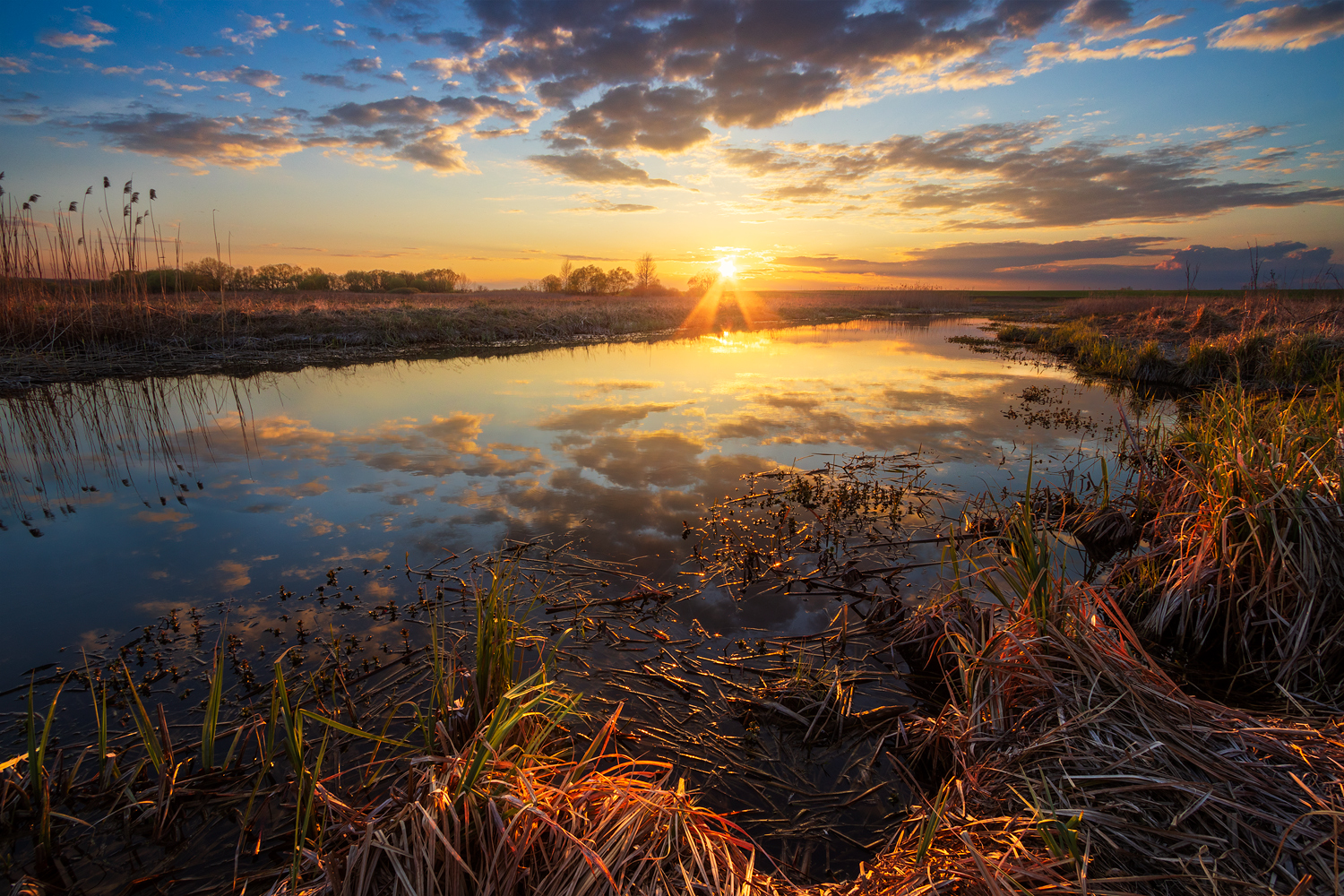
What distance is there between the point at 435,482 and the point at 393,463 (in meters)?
1.28

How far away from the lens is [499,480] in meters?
7.60

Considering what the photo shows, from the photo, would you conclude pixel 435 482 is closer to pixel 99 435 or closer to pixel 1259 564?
pixel 99 435

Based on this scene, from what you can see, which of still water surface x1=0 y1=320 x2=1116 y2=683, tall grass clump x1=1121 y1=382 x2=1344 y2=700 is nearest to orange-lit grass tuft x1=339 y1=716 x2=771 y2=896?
still water surface x1=0 y1=320 x2=1116 y2=683

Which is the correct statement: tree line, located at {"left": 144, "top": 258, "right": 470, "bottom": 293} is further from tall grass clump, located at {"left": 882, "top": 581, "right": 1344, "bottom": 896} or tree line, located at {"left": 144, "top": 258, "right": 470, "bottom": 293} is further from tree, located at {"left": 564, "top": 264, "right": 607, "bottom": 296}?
tall grass clump, located at {"left": 882, "top": 581, "right": 1344, "bottom": 896}

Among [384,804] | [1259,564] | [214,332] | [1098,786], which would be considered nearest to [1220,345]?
[1259,564]

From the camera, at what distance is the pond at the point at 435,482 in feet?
13.7

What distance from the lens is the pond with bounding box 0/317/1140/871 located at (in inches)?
164

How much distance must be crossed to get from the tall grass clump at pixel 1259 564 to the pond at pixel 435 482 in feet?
4.89

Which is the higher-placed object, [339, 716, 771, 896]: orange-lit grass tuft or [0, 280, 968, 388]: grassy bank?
[0, 280, 968, 388]: grassy bank

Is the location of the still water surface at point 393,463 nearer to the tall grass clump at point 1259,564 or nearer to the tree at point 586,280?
the tall grass clump at point 1259,564

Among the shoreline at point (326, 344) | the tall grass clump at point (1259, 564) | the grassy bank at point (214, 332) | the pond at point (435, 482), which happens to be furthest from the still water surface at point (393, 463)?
the tall grass clump at point (1259, 564)

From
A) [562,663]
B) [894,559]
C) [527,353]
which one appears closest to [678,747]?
[562,663]

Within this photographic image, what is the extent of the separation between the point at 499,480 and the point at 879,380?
1251 cm

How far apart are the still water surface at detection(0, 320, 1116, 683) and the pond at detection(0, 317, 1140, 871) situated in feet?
0.13
